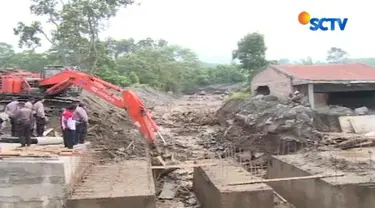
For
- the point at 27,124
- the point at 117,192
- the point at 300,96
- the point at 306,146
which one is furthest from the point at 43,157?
the point at 300,96

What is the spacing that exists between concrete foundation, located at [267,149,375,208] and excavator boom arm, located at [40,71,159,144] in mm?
4407

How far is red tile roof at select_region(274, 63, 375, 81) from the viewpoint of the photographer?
24672mm

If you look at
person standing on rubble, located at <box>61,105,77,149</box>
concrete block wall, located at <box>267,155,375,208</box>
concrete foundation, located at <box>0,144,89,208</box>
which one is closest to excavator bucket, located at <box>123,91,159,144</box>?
person standing on rubble, located at <box>61,105,77,149</box>

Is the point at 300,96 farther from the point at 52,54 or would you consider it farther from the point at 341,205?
the point at 52,54

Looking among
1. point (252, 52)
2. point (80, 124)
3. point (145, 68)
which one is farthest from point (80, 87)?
point (145, 68)

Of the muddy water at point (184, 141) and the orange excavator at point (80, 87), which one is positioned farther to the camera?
the orange excavator at point (80, 87)

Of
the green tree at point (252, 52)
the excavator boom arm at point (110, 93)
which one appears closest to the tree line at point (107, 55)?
the green tree at point (252, 52)

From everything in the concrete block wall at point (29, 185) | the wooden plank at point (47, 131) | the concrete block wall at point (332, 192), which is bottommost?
the concrete block wall at point (332, 192)

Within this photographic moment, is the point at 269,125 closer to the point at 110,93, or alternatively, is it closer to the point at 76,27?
the point at 110,93

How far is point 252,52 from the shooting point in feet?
142

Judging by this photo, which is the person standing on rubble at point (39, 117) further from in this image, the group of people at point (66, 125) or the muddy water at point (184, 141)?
the muddy water at point (184, 141)

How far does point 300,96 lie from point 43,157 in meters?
15.7

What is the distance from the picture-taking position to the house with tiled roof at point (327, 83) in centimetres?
2403

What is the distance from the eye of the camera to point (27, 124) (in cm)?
1303
